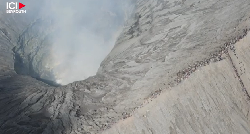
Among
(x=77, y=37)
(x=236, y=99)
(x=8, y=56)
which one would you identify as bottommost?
(x=236, y=99)

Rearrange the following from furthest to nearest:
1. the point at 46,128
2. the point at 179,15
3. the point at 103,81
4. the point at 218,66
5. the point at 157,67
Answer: the point at 179,15
the point at 103,81
the point at 157,67
the point at 46,128
the point at 218,66

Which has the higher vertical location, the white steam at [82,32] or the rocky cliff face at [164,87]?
the white steam at [82,32]

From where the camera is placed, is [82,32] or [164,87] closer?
[164,87]

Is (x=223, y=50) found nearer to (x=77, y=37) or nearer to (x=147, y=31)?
(x=147, y=31)

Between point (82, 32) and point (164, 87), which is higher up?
point (82, 32)

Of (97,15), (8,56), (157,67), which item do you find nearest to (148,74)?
(157,67)

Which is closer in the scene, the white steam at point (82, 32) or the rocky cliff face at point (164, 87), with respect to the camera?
the rocky cliff face at point (164, 87)

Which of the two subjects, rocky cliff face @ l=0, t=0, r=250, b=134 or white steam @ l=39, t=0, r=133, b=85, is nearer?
rocky cliff face @ l=0, t=0, r=250, b=134

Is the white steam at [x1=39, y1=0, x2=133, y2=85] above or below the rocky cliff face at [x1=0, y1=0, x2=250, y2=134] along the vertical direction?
above
